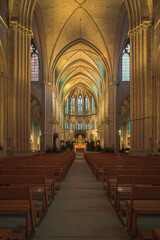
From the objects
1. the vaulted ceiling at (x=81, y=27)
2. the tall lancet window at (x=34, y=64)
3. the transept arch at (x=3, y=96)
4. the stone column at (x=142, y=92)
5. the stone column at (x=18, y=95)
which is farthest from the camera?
the tall lancet window at (x=34, y=64)

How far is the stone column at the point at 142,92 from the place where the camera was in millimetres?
17594

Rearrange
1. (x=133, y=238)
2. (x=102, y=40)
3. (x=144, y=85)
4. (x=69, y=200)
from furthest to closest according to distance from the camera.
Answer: (x=102, y=40)
(x=144, y=85)
(x=69, y=200)
(x=133, y=238)

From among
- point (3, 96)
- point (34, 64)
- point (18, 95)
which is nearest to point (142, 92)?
point (18, 95)

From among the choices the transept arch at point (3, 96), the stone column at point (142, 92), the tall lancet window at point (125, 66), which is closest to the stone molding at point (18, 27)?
the transept arch at point (3, 96)

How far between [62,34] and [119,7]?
27.5 ft

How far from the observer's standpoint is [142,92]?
1789 centimetres

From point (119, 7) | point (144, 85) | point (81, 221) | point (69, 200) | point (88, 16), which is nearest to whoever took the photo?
point (81, 221)

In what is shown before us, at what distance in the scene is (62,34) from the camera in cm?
3117

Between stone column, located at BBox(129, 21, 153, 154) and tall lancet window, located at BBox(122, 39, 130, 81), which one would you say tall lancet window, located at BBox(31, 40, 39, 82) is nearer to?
tall lancet window, located at BBox(122, 39, 130, 81)

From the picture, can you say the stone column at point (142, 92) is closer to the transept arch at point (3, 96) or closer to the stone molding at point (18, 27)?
the stone molding at point (18, 27)

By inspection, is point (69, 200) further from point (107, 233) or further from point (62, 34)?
point (62, 34)

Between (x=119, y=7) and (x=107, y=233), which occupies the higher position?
(x=119, y=7)

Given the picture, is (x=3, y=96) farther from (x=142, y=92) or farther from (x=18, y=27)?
(x=142, y=92)

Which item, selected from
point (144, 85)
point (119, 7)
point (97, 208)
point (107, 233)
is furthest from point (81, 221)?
point (119, 7)
